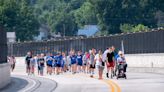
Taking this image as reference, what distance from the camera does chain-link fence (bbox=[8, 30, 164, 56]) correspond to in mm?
58344

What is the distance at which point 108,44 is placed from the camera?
66.2 meters

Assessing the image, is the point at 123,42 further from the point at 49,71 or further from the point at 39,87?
the point at 39,87

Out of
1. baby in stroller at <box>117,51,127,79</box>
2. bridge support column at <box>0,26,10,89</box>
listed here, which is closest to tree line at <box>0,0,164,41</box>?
baby in stroller at <box>117,51,127,79</box>

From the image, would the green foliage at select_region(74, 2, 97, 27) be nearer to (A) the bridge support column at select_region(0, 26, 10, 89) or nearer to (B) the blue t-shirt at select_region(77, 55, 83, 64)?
(B) the blue t-shirt at select_region(77, 55, 83, 64)

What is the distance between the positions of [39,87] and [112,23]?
104 metres

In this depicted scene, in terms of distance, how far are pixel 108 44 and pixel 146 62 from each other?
29.1ft

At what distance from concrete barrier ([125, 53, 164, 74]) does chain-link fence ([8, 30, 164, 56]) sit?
2.48ft

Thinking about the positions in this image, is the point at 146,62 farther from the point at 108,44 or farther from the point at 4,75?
the point at 4,75

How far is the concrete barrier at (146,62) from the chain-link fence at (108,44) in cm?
76

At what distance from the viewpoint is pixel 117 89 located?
32.8 m

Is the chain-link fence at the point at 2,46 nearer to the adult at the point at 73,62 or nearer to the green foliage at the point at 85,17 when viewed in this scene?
the adult at the point at 73,62

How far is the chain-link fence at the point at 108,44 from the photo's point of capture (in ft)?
191

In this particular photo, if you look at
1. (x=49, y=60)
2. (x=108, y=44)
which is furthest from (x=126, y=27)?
(x=49, y=60)

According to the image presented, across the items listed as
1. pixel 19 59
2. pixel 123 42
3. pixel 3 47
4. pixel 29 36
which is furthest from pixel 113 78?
pixel 29 36
